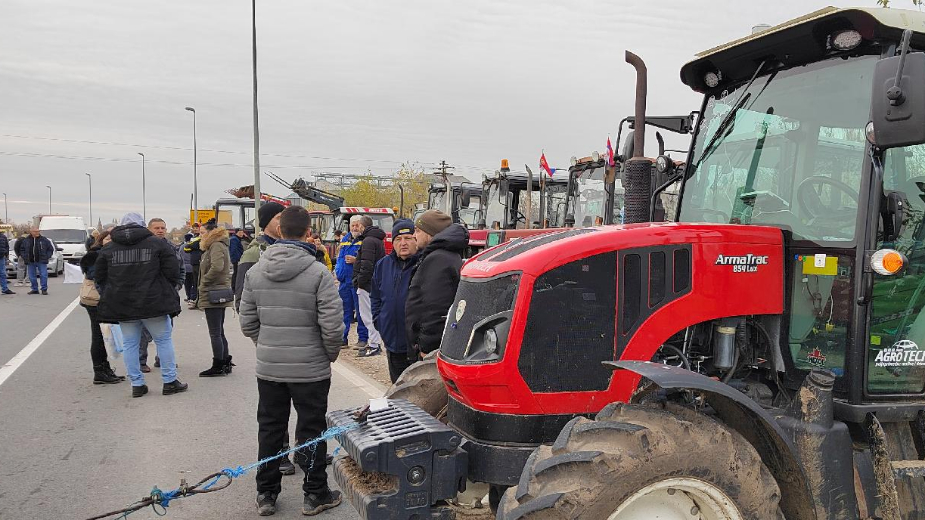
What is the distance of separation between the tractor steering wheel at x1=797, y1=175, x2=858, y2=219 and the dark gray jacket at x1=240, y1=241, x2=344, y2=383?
2.79m

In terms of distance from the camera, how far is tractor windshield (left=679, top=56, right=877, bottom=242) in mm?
3387

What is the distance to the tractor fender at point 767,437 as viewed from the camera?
2.96 m

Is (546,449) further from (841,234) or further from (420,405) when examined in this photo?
(841,234)

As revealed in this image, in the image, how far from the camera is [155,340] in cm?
771

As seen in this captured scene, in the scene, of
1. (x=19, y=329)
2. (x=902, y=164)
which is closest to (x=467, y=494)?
(x=902, y=164)

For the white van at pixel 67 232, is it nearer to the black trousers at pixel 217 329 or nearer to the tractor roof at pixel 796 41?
the black trousers at pixel 217 329

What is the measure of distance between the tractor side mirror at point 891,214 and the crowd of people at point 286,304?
282cm

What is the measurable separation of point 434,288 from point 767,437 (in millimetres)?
2745

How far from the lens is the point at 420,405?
4.05 m

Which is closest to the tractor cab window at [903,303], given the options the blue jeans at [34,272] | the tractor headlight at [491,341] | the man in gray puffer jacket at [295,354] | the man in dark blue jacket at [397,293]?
the tractor headlight at [491,341]

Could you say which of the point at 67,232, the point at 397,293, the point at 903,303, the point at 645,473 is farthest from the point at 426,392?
the point at 67,232

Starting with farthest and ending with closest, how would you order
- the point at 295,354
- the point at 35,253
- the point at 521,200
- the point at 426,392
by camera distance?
the point at 35,253
the point at 521,200
the point at 295,354
the point at 426,392

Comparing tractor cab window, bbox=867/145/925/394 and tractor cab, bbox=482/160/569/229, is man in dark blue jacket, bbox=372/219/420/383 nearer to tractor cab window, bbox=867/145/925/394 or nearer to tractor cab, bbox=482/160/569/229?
tractor cab window, bbox=867/145/925/394

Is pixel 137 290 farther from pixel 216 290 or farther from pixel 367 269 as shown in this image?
pixel 367 269
